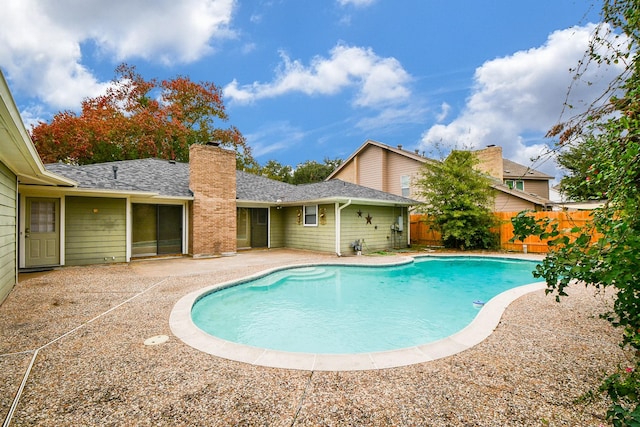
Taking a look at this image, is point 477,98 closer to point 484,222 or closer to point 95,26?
point 484,222

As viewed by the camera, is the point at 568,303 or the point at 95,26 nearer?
the point at 568,303

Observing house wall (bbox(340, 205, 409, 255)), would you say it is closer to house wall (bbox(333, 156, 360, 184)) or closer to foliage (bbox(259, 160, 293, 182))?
house wall (bbox(333, 156, 360, 184))

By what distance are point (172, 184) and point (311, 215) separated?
5.77 metres

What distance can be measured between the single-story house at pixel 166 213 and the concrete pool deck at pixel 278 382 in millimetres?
3041

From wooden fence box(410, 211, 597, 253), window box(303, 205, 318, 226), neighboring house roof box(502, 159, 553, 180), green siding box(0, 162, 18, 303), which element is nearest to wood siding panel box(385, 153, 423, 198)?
wooden fence box(410, 211, 597, 253)

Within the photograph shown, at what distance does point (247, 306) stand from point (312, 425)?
171 inches

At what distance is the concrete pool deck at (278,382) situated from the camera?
90.7 inches

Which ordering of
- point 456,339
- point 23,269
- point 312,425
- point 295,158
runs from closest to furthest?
point 312,425 < point 456,339 < point 23,269 < point 295,158

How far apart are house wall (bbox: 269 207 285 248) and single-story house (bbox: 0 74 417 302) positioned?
49mm

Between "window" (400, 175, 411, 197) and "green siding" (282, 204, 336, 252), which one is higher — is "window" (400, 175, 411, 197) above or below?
above

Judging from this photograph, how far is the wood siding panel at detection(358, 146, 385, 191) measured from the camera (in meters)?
19.8

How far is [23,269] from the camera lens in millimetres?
8312

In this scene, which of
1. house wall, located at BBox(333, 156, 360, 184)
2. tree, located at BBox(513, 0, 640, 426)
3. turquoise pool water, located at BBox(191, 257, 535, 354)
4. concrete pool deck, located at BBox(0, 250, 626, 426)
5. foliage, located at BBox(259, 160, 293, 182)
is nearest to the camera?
tree, located at BBox(513, 0, 640, 426)

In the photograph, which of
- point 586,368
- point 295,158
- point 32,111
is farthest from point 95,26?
point 295,158
